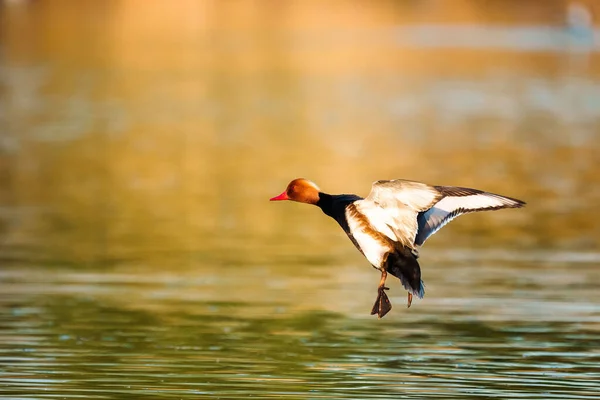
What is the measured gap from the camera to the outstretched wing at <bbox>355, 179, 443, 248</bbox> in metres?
11.5

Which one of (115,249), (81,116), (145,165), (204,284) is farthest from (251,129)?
(204,284)

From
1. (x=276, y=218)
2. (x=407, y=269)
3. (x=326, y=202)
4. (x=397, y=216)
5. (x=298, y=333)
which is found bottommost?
(x=298, y=333)

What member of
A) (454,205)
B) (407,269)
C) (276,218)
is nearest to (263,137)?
(276,218)

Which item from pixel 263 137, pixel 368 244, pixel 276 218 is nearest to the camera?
pixel 368 244

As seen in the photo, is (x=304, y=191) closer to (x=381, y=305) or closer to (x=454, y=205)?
(x=381, y=305)

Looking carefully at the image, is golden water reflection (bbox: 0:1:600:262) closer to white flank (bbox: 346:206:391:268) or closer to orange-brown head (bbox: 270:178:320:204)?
orange-brown head (bbox: 270:178:320:204)

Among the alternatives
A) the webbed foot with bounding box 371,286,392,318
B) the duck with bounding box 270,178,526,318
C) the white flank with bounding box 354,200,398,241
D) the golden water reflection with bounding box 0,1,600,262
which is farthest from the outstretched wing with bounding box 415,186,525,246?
the golden water reflection with bounding box 0,1,600,262

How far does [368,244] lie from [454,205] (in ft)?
2.64

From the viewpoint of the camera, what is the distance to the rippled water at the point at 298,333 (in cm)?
1160

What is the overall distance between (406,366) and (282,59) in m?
57.7

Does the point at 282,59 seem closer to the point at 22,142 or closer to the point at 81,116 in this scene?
the point at 81,116

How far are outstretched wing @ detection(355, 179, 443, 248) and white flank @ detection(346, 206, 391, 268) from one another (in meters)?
0.09

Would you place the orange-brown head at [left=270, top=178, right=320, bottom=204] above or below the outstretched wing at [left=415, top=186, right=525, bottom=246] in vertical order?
above

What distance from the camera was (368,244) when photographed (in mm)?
11797
